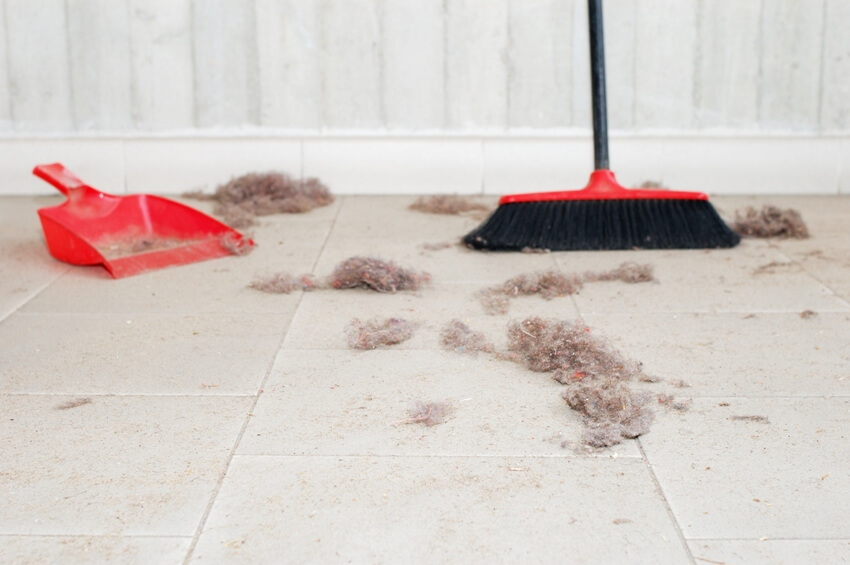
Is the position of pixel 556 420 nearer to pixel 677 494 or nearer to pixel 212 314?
pixel 677 494

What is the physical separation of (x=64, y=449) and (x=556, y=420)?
4.18ft

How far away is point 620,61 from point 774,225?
143 cm

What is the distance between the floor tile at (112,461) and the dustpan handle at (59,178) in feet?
6.18

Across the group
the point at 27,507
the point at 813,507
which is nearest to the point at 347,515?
the point at 27,507

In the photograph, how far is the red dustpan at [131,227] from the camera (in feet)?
14.4

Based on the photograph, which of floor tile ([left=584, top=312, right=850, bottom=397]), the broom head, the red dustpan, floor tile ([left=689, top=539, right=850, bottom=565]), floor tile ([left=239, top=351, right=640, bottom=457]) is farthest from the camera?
the broom head

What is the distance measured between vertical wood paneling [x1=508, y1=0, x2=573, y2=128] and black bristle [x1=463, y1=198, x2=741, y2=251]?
55.2 inches

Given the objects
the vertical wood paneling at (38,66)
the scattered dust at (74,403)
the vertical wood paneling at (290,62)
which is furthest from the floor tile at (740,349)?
the vertical wood paneling at (38,66)

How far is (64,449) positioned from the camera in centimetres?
255

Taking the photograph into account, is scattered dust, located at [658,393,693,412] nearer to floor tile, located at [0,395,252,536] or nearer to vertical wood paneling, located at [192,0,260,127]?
floor tile, located at [0,395,252,536]

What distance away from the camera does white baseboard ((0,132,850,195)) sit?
5820 millimetres

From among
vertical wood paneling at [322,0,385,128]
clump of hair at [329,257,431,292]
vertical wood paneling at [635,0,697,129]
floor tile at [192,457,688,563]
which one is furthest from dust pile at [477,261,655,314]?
vertical wood paneling at [322,0,385,128]

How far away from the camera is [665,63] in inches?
225

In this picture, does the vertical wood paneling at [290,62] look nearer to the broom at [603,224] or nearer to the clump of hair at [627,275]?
the broom at [603,224]
